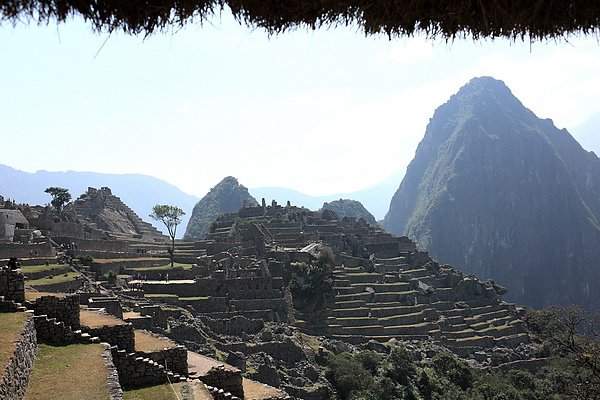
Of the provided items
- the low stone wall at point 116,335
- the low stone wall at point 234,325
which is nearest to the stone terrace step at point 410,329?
the low stone wall at point 234,325

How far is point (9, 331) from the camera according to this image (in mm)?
7738

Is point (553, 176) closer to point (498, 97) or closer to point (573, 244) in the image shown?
point (573, 244)

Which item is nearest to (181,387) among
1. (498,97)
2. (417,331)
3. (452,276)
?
(417,331)

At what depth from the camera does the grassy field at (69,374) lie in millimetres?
7051

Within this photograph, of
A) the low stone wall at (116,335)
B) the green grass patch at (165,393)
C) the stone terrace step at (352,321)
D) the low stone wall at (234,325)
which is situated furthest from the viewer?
the stone terrace step at (352,321)

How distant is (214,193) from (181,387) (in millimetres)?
94394

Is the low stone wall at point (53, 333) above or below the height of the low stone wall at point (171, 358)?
above

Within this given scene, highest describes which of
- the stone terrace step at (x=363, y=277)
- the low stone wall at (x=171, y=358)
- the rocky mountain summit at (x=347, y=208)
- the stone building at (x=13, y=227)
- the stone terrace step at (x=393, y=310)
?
the rocky mountain summit at (x=347, y=208)

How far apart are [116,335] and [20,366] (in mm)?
3125

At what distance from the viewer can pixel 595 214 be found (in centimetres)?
14888

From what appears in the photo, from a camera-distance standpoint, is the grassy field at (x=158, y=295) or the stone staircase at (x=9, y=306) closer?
the stone staircase at (x=9, y=306)

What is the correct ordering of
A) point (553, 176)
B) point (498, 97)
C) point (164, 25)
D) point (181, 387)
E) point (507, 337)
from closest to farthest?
point (164, 25), point (181, 387), point (507, 337), point (553, 176), point (498, 97)

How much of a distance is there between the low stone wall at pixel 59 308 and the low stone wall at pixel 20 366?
1.17 m

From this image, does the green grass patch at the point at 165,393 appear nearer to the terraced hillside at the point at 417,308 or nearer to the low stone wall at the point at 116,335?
the low stone wall at the point at 116,335
